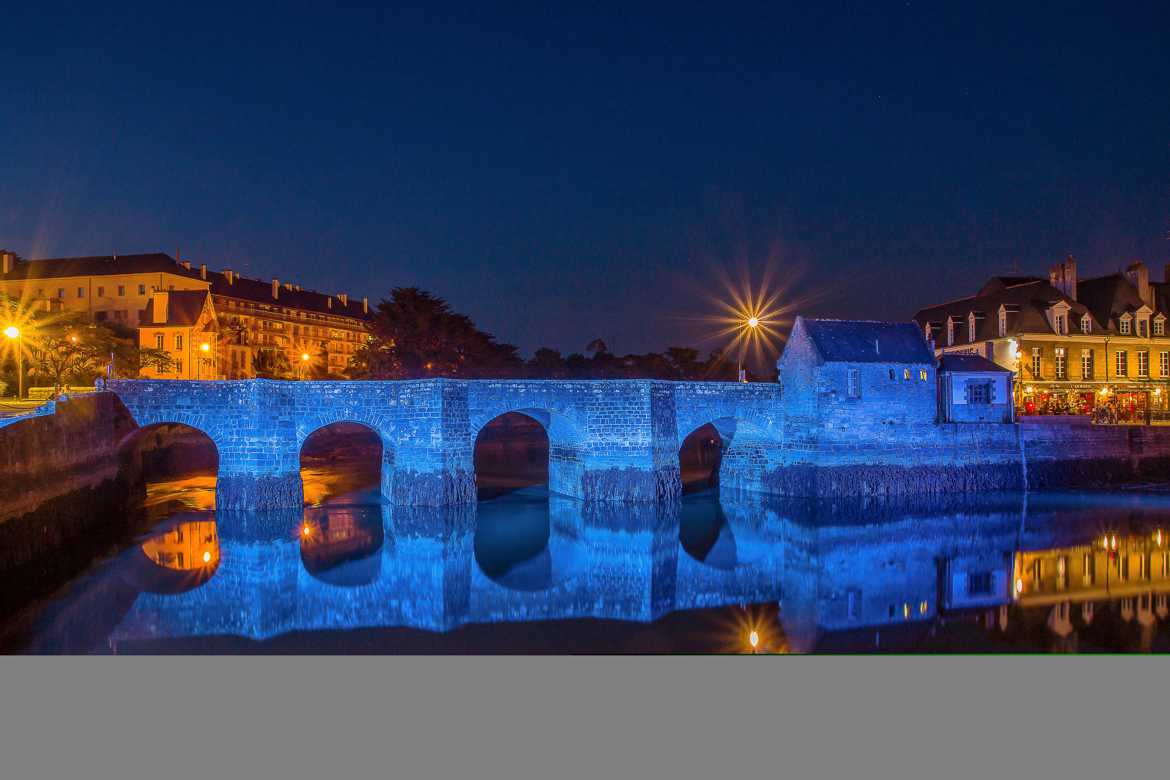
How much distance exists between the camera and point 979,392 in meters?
32.9

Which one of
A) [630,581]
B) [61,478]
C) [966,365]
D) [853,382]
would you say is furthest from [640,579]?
[966,365]

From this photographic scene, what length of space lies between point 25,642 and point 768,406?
2493cm

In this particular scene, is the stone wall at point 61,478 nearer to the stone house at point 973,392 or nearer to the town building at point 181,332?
the stone house at point 973,392

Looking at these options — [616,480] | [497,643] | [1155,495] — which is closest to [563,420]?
[616,480]

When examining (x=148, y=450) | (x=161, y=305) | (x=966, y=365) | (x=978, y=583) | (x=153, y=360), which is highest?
(x=161, y=305)

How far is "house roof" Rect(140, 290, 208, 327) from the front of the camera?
201 ft

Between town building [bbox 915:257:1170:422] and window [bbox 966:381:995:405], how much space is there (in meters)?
7.09

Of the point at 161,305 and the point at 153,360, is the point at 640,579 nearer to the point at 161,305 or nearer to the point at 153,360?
the point at 153,360

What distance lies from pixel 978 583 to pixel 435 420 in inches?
690

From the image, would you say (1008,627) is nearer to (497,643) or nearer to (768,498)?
(497,643)

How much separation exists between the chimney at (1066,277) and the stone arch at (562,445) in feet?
98.9

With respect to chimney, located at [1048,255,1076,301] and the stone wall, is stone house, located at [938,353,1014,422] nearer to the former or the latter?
chimney, located at [1048,255,1076,301]

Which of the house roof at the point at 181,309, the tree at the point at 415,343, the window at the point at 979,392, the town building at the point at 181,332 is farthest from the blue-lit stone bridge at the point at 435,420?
the house roof at the point at 181,309

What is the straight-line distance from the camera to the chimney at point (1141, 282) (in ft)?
138
